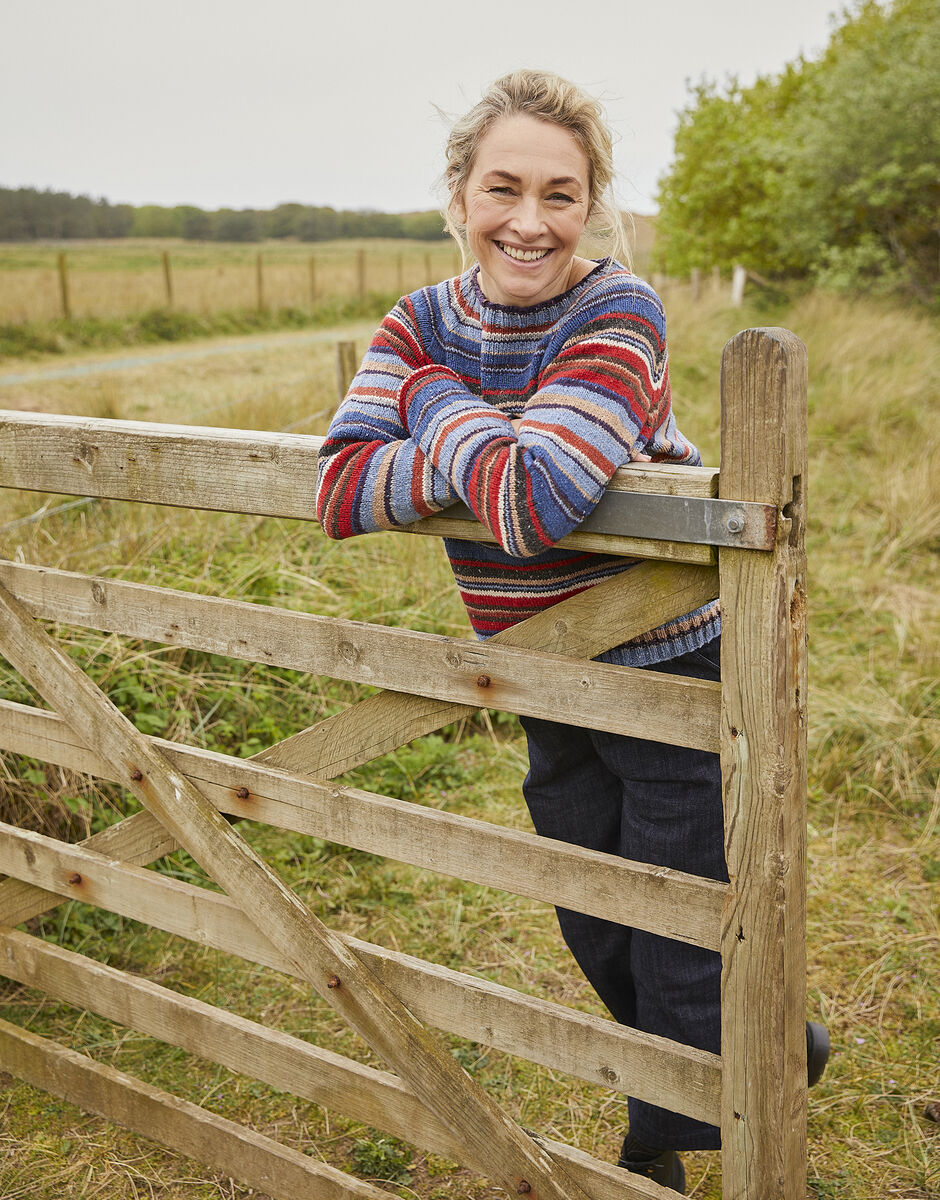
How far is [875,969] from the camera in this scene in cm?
311

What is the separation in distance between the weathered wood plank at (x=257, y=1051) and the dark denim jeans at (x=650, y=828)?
0.23m

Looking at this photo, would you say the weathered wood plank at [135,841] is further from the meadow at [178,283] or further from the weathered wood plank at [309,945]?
the meadow at [178,283]

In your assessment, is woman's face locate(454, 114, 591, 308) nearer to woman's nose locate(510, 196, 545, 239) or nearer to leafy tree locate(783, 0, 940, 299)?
woman's nose locate(510, 196, 545, 239)

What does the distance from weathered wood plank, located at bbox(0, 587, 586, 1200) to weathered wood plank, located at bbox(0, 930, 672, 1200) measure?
7cm

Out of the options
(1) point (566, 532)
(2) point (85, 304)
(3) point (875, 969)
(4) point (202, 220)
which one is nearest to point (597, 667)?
(1) point (566, 532)

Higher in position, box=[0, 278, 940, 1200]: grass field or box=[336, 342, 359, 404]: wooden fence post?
box=[336, 342, 359, 404]: wooden fence post

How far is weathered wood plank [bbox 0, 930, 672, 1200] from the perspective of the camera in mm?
1963

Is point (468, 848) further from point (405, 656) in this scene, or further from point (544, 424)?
point (544, 424)

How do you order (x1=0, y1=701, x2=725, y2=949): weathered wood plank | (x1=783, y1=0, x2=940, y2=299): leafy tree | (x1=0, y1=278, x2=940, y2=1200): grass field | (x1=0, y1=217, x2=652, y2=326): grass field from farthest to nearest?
(x1=0, y1=217, x2=652, y2=326): grass field
(x1=783, y1=0, x2=940, y2=299): leafy tree
(x1=0, y1=278, x2=940, y2=1200): grass field
(x1=0, y1=701, x2=725, y2=949): weathered wood plank

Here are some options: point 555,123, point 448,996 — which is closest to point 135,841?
point 448,996

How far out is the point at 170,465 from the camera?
1.93 m

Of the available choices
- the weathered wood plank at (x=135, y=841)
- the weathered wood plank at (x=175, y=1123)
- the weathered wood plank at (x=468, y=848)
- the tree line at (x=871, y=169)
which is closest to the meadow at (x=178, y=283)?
the tree line at (x=871, y=169)

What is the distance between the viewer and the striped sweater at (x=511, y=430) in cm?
146

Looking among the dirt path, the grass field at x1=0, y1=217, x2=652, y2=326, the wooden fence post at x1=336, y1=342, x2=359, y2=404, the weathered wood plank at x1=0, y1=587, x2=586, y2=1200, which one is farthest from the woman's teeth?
the grass field at x1=0, y1=217, x2=652, y2=326
